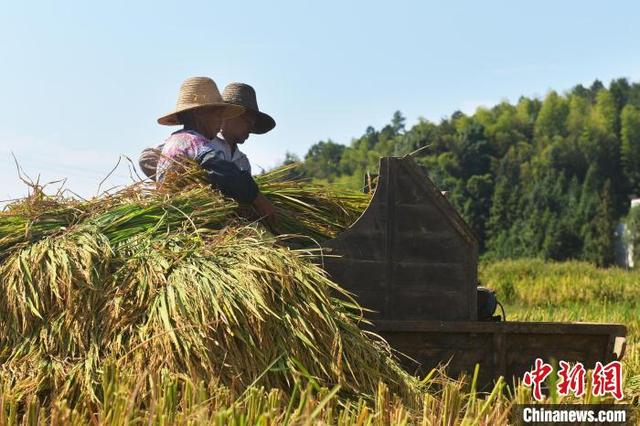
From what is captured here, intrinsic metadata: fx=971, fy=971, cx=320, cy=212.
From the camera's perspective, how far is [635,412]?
4.38m

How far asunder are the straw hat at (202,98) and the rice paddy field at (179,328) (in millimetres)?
1070

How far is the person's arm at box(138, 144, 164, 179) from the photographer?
504 cm

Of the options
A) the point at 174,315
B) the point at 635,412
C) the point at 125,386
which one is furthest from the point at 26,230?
the point at 635,412

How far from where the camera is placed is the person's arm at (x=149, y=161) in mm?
5043

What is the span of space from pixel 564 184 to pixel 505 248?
19.5 m

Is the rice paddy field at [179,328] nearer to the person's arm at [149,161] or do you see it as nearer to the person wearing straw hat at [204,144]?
the person wearing straw hat at [204,144]

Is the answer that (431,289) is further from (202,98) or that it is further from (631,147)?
(631,147)

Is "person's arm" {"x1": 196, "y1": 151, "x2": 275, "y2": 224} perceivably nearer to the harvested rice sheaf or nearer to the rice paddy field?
the rice paddy field

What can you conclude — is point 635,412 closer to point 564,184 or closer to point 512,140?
point 564,184

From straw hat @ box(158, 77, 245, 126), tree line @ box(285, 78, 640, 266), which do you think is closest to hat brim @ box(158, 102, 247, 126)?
straw hat @ box(158, 77, 245, 126)

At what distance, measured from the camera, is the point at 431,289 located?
15.6ft

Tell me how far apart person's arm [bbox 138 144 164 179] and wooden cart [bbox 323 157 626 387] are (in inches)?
42.4

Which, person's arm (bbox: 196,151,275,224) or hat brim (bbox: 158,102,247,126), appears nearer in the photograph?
person's arm (bbox: 196,151,275,224)

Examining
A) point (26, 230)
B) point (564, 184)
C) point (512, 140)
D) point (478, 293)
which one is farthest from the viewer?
point (512, 140)
